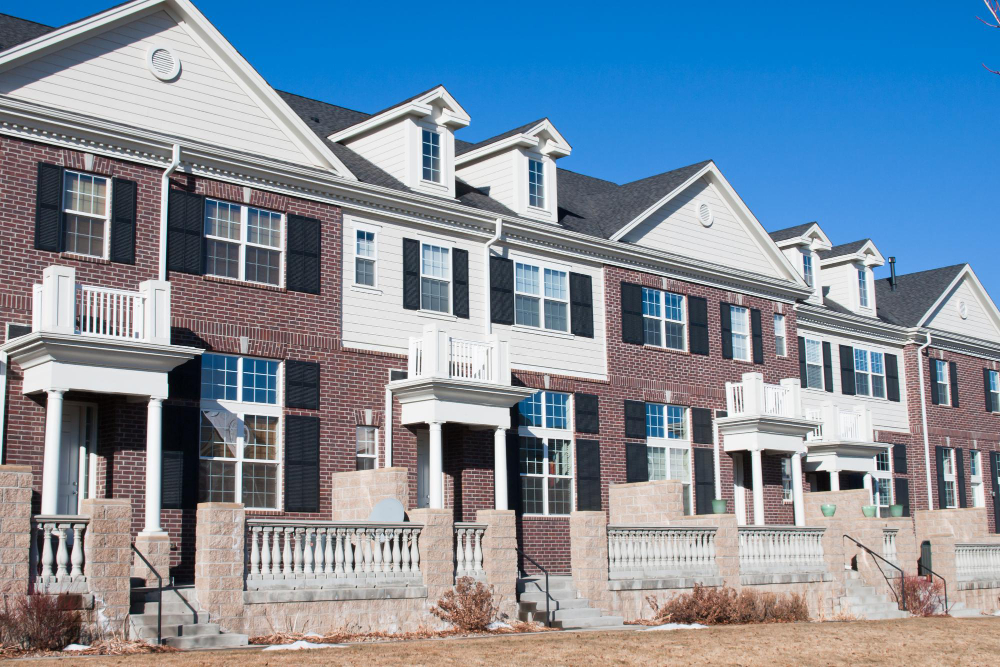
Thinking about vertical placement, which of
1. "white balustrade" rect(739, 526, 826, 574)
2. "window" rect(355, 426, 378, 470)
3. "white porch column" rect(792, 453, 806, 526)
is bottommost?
"white balustrade" rect(739, 526, 826, 574)

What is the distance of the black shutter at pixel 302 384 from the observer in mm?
23312

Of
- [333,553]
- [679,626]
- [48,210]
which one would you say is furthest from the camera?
[679,626]

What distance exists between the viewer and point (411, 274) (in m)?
25.9

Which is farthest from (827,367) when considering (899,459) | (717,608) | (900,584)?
(717,608)

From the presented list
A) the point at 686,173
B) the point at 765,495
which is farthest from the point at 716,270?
the point at 765,495

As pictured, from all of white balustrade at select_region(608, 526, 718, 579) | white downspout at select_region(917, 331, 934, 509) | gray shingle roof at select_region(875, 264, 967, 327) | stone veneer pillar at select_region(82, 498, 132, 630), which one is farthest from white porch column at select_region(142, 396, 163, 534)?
gray shingle roof at select_region(875, 264, 967, 327)

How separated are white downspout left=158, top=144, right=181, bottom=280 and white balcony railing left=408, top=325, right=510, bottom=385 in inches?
219

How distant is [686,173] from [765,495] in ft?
29.8

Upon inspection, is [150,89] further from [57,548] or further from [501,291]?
[57,548]

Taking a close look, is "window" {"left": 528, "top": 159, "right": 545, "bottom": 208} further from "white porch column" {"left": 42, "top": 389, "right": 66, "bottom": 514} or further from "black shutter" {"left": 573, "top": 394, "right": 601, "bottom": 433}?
"white porch column" {"left": 42, "top": 389, "right": 66, "bottom": 514}

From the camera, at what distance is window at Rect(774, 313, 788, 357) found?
3500 cm

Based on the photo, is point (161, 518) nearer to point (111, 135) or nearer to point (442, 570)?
point (442, 570)

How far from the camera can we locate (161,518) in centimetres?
2094

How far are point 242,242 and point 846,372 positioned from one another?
2267 cm
